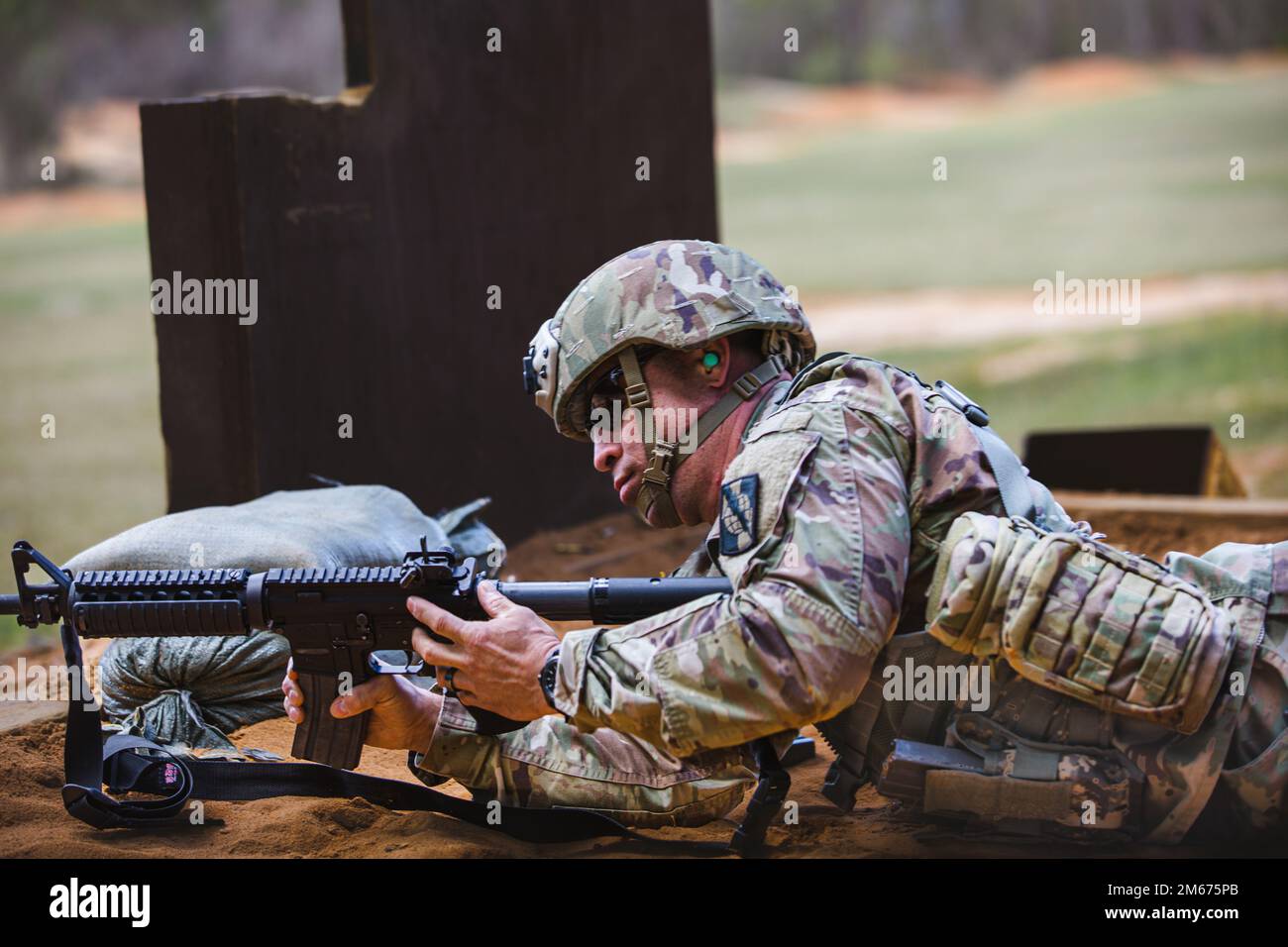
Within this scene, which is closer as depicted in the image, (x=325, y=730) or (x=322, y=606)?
(x=322, y=606)

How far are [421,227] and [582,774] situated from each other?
327 cm

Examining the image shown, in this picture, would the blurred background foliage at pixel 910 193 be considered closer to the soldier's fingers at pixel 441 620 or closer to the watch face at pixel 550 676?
the soldier's fingers at pixel 441 620

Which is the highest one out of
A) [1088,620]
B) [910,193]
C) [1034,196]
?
[910,193]

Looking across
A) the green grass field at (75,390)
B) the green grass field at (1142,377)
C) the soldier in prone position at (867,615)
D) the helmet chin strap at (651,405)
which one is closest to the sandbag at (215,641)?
the soldier in prone position at (867,615)

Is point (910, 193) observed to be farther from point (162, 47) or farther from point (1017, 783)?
point (1017, 783)

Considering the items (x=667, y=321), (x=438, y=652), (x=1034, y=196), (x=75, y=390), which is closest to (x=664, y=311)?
(x=667, y=321)

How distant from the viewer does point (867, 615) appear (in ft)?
10.0

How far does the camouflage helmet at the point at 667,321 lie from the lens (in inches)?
139

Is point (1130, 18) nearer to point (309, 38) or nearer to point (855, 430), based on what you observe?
point (309, 38)

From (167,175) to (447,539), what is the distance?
174cm

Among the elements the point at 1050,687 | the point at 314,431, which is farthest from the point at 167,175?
the point at 1050,687

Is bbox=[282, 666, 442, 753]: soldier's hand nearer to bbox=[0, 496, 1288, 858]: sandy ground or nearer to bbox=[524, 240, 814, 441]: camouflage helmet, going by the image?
bbox=[0, 496, 1288, 858]: sandy ground

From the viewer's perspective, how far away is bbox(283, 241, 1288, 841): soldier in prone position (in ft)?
10.2

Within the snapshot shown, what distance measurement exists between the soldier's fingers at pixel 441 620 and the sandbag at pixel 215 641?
4.34 ft
